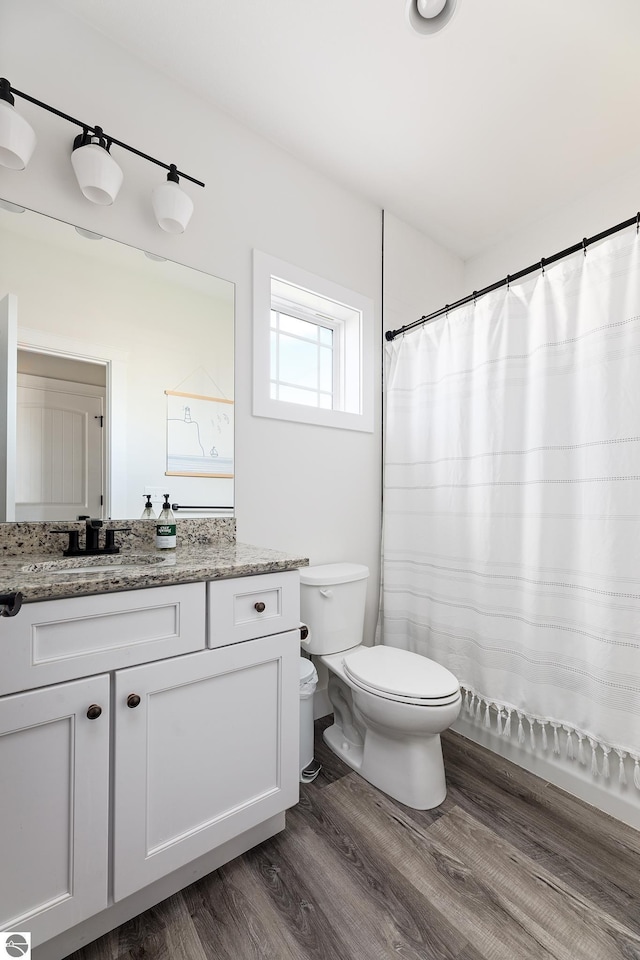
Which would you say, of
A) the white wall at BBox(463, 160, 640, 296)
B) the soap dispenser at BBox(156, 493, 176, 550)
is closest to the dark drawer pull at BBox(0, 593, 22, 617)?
the soap dispenser at BBox(156, 493, 176, 550)

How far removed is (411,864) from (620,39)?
2741 mm

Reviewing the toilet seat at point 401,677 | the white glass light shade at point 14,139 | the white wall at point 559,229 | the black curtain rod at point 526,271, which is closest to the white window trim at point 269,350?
the black curtain rod at point 526,271

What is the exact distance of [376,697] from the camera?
1.46 m

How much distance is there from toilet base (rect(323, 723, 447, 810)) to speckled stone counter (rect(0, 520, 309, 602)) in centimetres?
82

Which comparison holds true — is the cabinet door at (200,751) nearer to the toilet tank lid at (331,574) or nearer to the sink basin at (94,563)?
the sink basin at (94,563)

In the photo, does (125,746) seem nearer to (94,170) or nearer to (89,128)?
(94,170)

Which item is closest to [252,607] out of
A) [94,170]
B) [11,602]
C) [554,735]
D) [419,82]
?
[11,602]

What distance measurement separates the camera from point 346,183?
6.89ft

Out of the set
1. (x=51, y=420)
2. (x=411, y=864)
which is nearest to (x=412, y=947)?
(x=411, y=864)

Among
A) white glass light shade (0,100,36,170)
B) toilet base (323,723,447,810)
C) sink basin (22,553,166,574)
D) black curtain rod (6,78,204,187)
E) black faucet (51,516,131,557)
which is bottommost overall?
toilet base (323,723,447,810)

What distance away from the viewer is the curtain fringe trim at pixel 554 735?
1.39 meters

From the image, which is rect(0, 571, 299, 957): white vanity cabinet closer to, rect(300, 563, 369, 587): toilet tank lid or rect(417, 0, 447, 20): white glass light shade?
rect(300, 563, 369, 587): toilet tank lid

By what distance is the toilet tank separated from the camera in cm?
177

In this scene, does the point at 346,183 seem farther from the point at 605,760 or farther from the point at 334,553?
the point at 605,760
